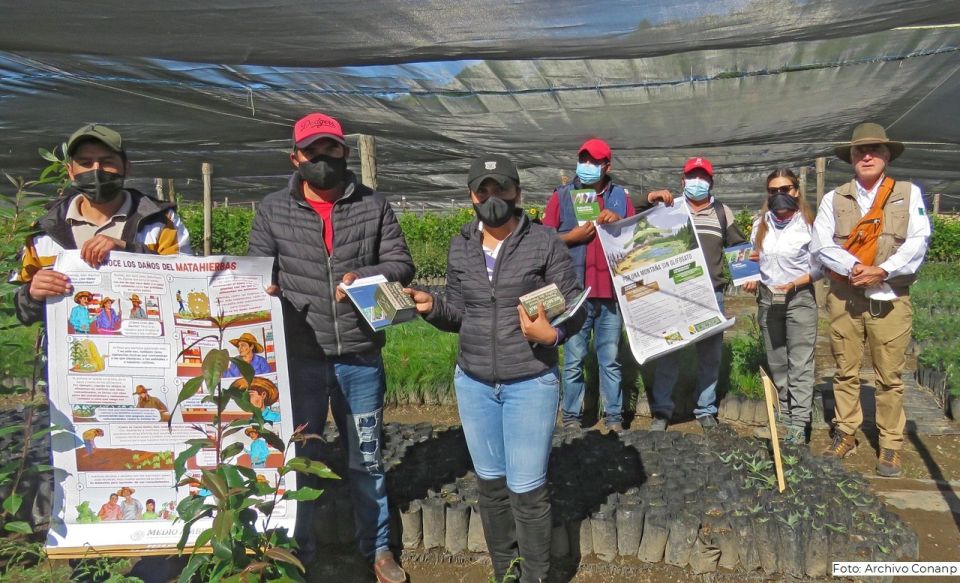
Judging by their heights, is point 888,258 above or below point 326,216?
below

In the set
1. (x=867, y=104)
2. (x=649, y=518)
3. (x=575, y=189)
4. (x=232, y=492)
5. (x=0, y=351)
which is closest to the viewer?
(x=232, y=492)

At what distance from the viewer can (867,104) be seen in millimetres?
6078

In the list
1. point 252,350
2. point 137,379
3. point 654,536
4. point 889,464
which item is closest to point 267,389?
point 252,350

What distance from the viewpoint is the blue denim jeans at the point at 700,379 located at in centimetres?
424

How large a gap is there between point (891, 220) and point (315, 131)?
10.2 ft

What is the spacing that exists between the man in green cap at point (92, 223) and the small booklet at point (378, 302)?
70 centimetres

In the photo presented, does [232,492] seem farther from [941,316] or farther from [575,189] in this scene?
[941,316]

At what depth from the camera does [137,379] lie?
221cm

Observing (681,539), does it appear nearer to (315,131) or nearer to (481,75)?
(315,131)

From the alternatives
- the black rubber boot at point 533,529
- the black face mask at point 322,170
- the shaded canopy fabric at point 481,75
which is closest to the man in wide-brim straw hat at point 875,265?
the shaded canopy fabric at point 481,75

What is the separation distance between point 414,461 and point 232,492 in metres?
2.15

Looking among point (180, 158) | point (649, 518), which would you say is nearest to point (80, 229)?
point (649, 518)

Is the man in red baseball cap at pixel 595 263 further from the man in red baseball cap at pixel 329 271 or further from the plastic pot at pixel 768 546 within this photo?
the man in red baseball cap at pixel 329 271

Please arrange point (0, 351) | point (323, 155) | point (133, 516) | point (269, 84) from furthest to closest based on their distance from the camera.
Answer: point (269, 84) → point (323, 155) → point (133, 516) → point (0, 351)
